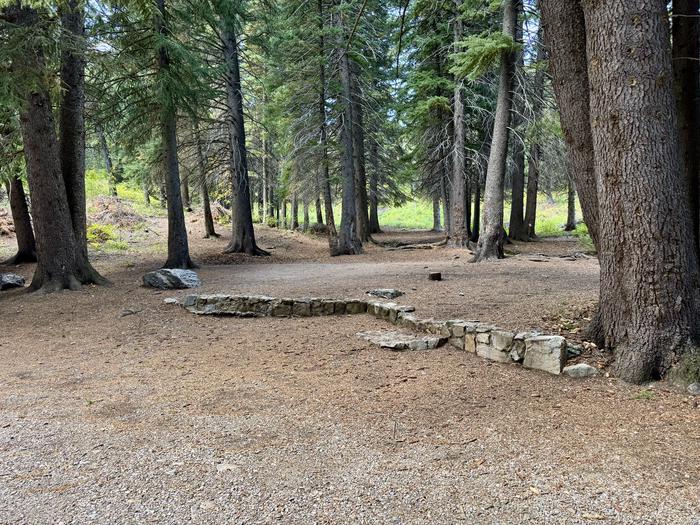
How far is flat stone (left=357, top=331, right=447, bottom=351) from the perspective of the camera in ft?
16.2

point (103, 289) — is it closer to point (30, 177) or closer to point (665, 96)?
point (30, 177)

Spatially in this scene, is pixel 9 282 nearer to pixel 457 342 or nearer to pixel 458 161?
pixel 457 342

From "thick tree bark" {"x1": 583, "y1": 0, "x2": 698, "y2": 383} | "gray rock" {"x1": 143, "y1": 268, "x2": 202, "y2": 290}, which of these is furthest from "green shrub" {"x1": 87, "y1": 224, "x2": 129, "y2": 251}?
"thick tree bark" {"x1": 583, "y1": 0, "x2": 698, "y2": 383}

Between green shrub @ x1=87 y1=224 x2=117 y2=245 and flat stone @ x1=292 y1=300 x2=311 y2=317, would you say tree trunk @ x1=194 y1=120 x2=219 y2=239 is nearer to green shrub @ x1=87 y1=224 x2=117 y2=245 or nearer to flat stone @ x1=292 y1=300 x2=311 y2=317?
green shrub @ x1=87 y1=224 x2=117 y2=245

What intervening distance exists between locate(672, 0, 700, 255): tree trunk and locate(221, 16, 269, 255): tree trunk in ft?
40.2

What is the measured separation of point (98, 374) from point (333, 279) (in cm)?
517

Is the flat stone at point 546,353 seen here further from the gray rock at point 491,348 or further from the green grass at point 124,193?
the green grass at point 124,193

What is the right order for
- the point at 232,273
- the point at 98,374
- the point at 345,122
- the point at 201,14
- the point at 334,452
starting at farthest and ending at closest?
the point at 345,122, the point at 232,273, the point at 201,14, the point at 98,374, the point at 334,452

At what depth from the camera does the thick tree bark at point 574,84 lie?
4047mm

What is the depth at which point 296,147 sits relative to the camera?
15.9m

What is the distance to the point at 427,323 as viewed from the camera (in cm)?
543

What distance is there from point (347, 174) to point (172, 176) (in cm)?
638

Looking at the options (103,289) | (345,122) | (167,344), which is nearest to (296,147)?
(345,122)

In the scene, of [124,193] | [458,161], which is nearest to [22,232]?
[458,161]
